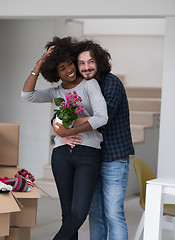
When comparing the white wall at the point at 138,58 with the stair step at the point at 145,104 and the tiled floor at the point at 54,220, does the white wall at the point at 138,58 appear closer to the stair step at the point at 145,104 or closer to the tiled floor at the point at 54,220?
the stair step at the point at 145,104

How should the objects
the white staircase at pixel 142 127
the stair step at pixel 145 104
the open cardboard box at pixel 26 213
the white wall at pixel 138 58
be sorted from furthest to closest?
the white wall at pixel 138 58 < the stair step at pixel 145 104 < the white staircase at pixel 142 127 < the open cardboard box at pixel 26 213

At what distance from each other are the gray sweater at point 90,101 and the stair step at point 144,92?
13.6 feet

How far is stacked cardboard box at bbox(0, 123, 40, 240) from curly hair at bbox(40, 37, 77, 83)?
742 millimetres

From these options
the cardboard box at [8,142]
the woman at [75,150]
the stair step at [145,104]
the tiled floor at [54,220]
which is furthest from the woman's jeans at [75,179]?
the stair step at [145,104]

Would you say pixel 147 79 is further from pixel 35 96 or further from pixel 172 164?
pixel 35 96

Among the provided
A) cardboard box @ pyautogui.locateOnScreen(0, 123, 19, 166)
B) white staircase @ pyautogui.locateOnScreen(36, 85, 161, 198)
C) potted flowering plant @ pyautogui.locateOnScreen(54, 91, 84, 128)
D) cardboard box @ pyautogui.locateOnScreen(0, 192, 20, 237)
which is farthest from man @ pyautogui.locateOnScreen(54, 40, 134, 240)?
white staircase @ pyautogui.locateOnScreen(36, 85, 161, 198)

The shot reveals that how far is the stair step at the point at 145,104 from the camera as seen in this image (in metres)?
6.26

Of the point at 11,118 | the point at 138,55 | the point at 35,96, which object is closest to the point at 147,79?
the point at 138,55

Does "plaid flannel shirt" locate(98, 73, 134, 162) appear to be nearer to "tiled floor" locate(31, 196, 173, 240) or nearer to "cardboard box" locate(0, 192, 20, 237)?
"cardboard box" locate(0, 192, 20, 237)

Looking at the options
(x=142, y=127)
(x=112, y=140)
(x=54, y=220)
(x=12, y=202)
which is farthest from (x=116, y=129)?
(x=142, y=127)

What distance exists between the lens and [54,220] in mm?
4121

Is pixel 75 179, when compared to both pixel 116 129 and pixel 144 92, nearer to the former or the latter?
pixel 116 129

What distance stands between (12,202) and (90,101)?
72 cm

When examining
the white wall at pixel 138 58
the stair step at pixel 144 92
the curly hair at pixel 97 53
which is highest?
the white wall at pixel 138 58
